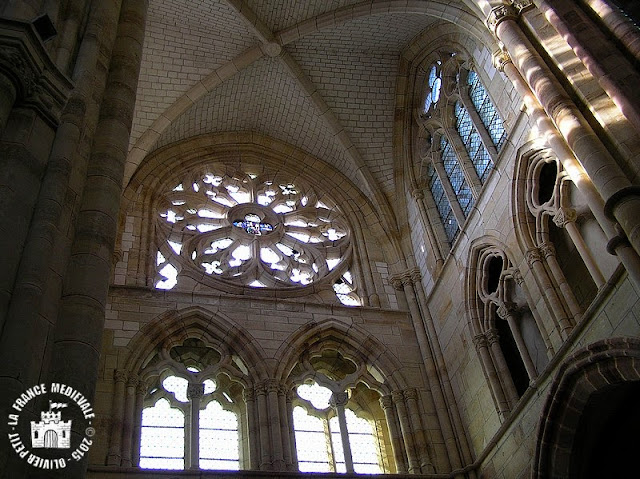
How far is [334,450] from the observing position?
33.7ft

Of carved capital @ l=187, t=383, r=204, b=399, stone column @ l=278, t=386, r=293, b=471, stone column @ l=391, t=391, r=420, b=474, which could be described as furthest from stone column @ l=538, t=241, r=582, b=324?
carved capital @ l=187, t=383, r=204, b=399

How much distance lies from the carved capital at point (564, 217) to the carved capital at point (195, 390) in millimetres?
5017

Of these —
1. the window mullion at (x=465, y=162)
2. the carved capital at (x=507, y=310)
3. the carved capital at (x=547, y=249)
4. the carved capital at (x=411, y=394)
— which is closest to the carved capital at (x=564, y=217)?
the carved capital at (x=547, y=249)

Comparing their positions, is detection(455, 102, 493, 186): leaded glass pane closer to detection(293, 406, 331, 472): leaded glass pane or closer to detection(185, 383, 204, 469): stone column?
detection(293, 406, 331, 472): leaded glass pane

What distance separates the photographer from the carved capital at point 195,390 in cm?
1020

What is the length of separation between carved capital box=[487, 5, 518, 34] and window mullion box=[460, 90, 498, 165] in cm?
191

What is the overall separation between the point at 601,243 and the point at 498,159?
2.53m

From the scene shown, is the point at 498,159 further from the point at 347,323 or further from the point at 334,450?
the point at 334,450

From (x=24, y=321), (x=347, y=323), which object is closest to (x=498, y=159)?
(x=347, y=323)

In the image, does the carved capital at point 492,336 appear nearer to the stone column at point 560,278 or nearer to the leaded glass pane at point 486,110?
the stone column at point 560,278

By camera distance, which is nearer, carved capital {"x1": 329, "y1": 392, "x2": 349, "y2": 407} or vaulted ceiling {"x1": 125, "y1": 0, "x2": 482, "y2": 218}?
carved capital {"x1": 329, "y1": 392, "x2": 349, "y2": 407}

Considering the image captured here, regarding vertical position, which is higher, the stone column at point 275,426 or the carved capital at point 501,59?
the carved capital at point 501,59

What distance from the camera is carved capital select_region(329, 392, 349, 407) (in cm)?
1064

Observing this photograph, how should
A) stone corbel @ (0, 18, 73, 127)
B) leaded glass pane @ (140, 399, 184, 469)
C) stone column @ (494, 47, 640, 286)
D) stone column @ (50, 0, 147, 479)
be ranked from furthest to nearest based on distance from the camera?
leaded glass pane @ (140, 399, 184, 469)
stone column @ (494, 47, 640, 286)
stone corbel @ (0, 18, 73, 127)
stone column @ (50, 0, 147, 479)
